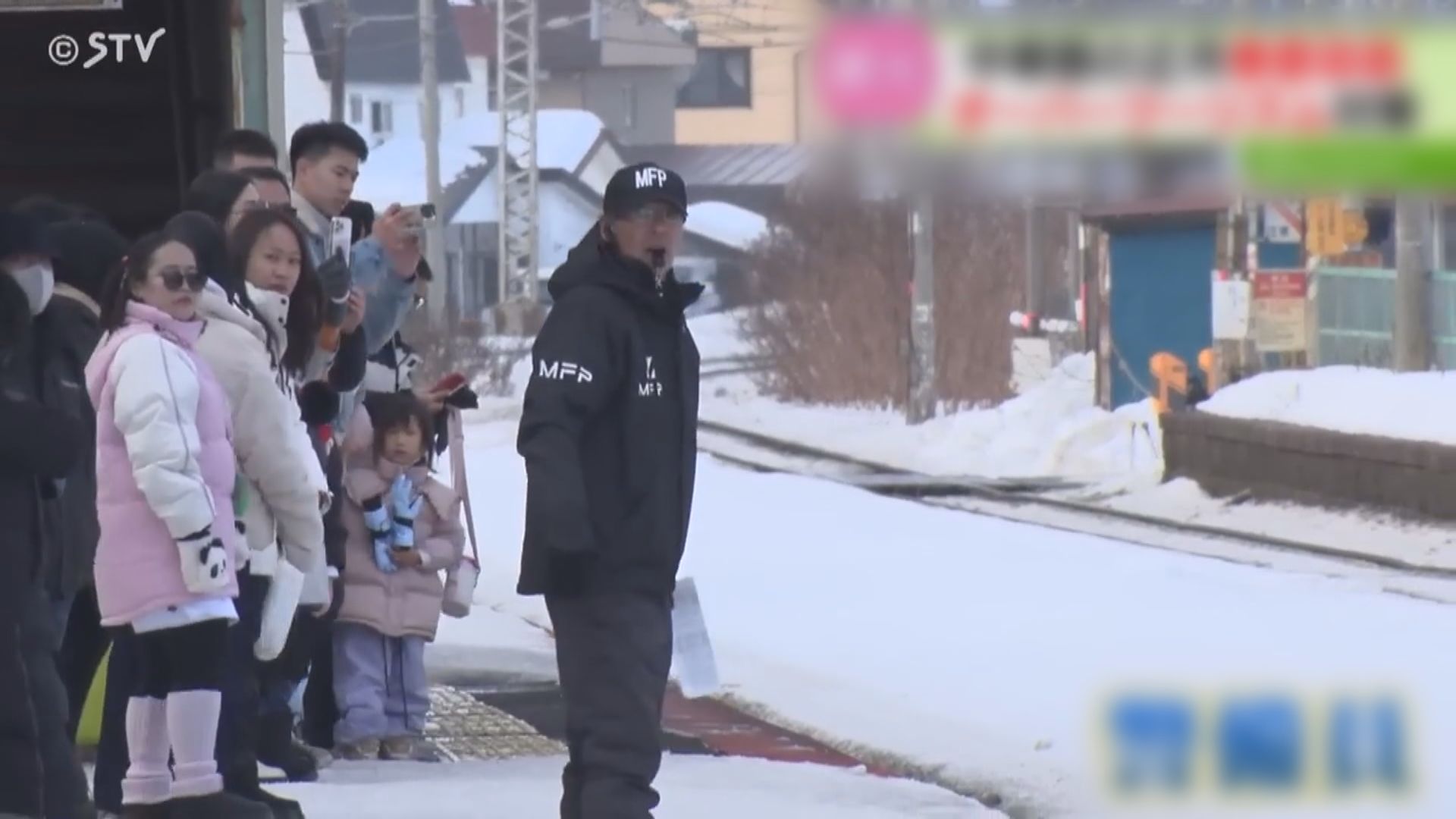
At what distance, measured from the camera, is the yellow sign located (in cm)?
1920

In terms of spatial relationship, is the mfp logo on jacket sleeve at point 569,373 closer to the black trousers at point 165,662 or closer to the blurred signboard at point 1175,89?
the black trousers at point 165,662

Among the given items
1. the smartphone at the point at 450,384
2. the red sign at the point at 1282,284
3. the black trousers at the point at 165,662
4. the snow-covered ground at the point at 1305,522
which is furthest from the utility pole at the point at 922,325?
the black trousers at the point at 165,662

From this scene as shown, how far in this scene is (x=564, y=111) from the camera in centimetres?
6462

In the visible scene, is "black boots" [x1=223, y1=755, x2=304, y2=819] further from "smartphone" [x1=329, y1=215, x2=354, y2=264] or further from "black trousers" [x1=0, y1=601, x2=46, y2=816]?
"smartphone" [x1=329, y1=215, x2=354, y2=264]

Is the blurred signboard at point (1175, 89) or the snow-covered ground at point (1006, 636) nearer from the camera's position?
the blurred signboard at point (1175, 89)

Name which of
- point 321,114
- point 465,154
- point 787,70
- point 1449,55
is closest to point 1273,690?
point 787,70

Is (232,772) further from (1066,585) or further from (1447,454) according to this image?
(1447,454)

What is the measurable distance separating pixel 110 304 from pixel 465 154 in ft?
188

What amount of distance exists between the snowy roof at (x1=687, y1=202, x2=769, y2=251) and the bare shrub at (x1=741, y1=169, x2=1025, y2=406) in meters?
10.4

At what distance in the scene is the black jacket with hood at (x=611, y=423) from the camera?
5578 mm

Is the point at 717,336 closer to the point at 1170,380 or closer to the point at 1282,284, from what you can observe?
the point at 1170,380

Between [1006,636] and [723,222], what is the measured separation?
→ 39855 mm

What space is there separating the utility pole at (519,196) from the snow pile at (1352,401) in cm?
1897

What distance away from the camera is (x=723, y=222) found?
50688mm
